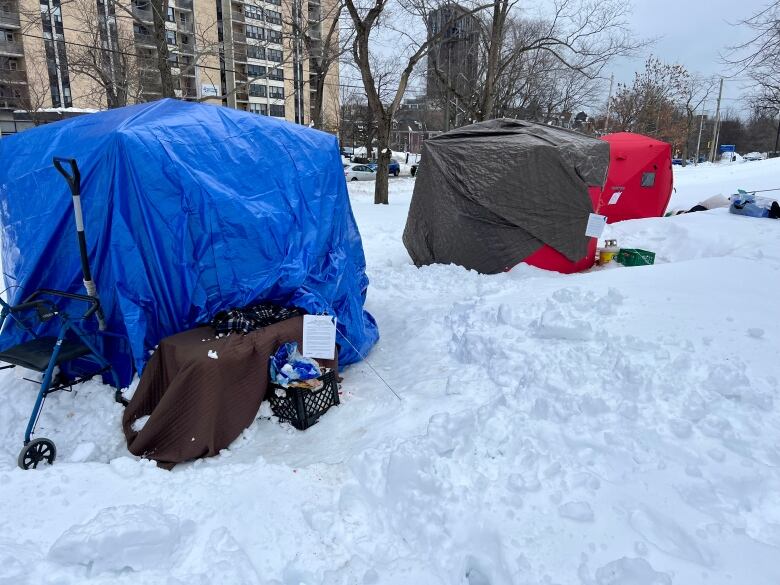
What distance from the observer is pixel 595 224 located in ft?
22.3

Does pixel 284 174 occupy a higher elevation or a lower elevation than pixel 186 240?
higher

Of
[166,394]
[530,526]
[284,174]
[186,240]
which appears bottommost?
[530,526]

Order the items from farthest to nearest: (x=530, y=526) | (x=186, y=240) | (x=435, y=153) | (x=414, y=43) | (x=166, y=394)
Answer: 1. (x=414, y=43)
2. (x=435, y=153)
3. (x=186, y=240)
4. (x=166, y=394)
5. (x=530, y=526)

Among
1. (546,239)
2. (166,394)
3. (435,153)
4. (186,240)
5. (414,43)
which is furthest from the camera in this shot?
(414,43)

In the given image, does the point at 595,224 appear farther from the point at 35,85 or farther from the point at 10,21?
the point at 10,21

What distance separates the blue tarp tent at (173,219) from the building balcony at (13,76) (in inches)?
1352

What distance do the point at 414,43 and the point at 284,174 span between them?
1432 cm

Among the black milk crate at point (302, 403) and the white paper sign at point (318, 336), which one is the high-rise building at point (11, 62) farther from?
the black milk crate at point (302, 403)

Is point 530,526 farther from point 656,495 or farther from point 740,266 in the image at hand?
point 740,266

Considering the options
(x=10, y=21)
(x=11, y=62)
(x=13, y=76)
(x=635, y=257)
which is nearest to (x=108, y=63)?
(x=635, y=257)

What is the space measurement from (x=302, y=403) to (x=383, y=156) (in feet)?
41.1

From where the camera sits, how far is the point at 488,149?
698cm

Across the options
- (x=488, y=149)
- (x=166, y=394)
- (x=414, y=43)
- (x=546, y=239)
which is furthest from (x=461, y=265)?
(x=414, y=43)

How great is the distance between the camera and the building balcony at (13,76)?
101 ft
